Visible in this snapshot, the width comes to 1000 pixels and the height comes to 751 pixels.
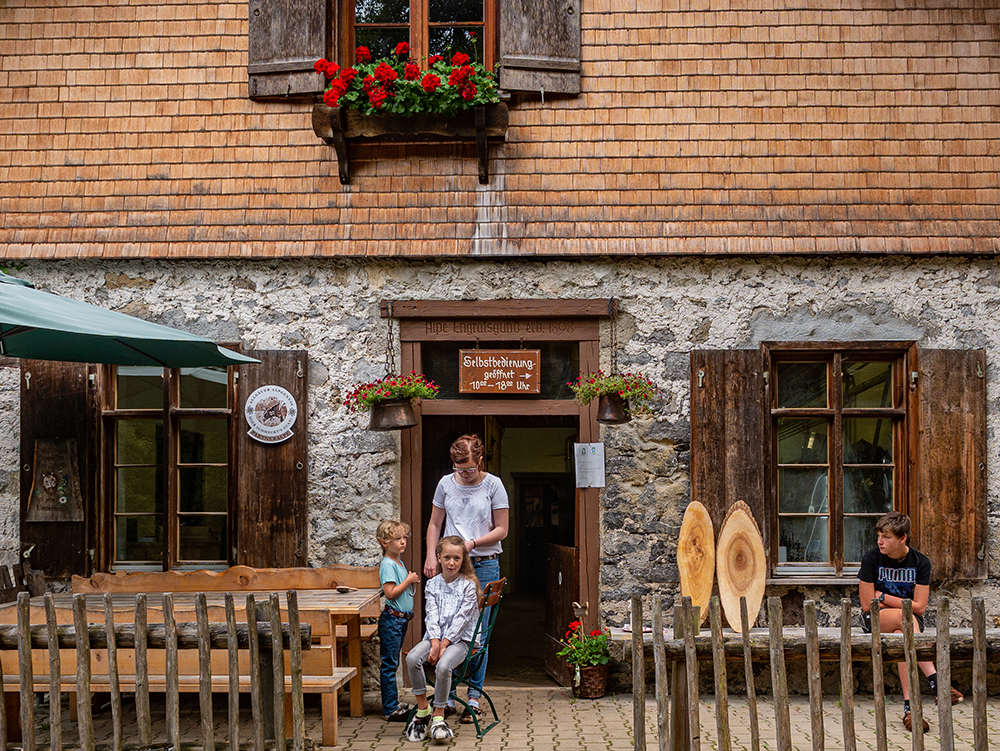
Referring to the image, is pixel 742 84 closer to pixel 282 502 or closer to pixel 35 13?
pixel 282 502

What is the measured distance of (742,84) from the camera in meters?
6.63

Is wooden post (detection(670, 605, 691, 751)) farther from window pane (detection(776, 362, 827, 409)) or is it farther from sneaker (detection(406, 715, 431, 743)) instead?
window pane (detection(776, 362, 827, 409))

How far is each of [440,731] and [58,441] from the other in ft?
10.5

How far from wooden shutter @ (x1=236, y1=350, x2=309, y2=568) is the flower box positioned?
1441 millimetres

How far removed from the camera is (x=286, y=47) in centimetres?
664

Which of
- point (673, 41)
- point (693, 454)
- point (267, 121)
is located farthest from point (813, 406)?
point (267, 121)

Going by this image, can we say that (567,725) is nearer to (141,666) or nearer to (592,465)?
(592,465)

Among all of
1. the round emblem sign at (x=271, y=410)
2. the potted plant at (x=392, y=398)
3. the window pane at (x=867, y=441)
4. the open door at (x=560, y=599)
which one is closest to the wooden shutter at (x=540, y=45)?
the potted plant at (x=392, y=398)

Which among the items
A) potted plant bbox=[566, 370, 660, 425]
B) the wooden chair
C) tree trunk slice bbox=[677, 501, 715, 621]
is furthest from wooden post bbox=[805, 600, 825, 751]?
potted plant bbox=[566, 370, 660, 425]

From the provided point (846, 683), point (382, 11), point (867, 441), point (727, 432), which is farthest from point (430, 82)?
point (846, 683)

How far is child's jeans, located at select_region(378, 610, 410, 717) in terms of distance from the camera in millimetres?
5559

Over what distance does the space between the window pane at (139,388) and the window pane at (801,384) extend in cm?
413

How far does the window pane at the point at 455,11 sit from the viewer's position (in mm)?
6836

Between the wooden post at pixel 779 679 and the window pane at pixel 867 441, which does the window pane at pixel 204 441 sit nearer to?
the wooden post at pixel 779 679
